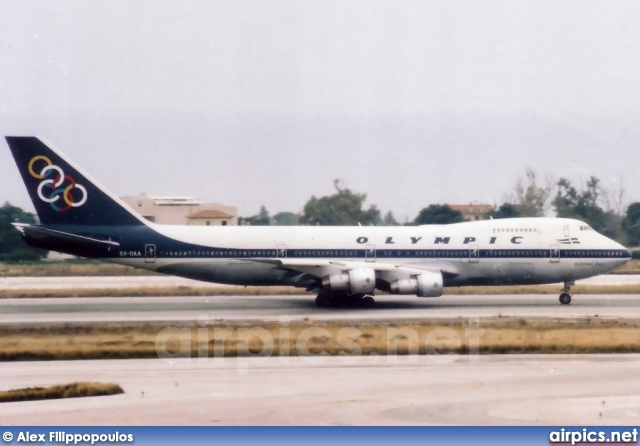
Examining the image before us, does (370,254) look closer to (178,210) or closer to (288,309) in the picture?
(288,309)

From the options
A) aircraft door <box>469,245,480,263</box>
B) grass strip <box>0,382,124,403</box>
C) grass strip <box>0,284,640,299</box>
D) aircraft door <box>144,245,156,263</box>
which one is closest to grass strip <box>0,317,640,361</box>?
grass strip <box>0,382,124,403</box>

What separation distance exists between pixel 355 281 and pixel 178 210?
3943 cm

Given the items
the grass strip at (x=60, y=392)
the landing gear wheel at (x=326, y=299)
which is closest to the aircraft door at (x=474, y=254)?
the landing gear wheel at (x=326, y=299)

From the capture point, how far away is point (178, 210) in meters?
70.8

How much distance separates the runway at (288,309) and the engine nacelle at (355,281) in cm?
84

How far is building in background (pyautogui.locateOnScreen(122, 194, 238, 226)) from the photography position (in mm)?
69062

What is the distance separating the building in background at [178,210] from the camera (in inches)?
2719

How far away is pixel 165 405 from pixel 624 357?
11513mm

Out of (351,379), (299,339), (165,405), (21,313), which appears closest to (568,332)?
(299,339)

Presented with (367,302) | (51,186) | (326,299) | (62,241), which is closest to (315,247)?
(326,299)

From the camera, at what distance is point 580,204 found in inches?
2682

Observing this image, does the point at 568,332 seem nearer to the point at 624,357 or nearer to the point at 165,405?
the point at 624,357

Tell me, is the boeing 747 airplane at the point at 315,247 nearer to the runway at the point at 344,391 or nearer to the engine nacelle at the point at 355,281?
the engine nacelle at the point at 355,281
